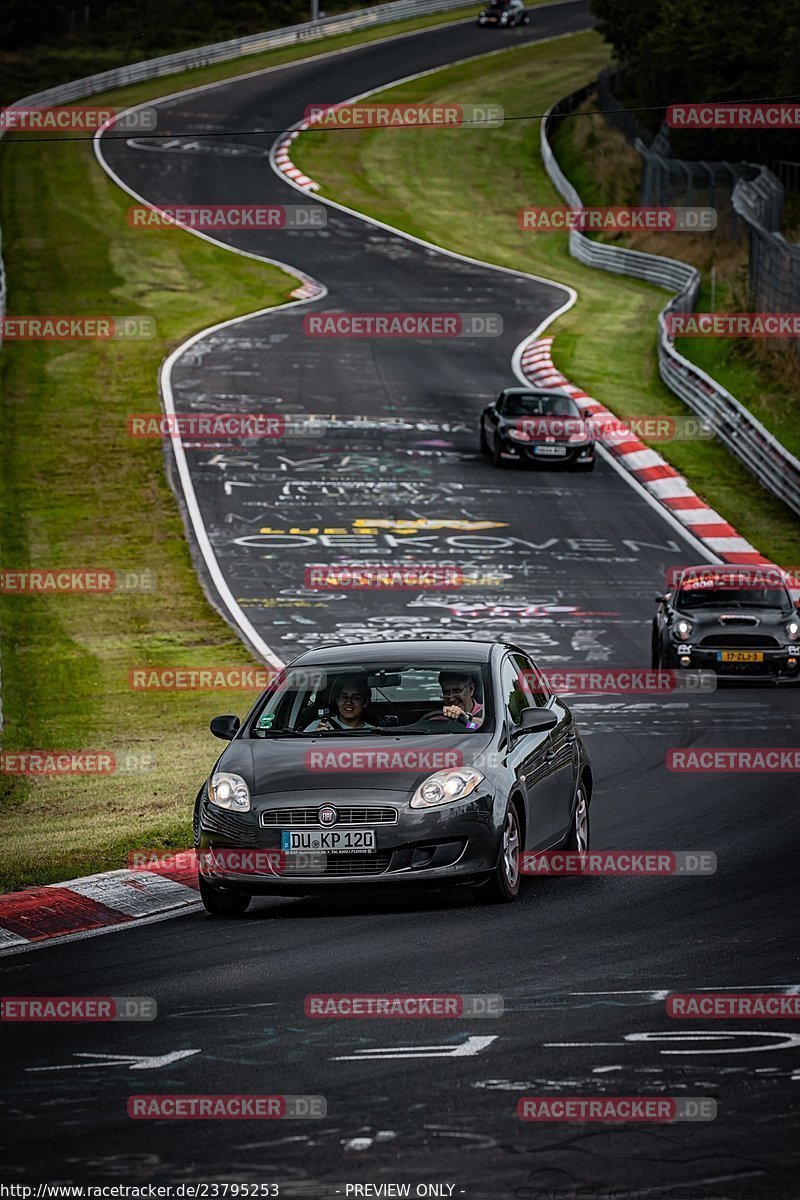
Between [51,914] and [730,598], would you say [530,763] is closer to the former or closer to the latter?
[51,914]

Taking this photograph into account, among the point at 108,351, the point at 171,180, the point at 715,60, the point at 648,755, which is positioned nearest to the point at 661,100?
the point at 715,60

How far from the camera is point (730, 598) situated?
2345 centimetres

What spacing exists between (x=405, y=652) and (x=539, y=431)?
2512 cm

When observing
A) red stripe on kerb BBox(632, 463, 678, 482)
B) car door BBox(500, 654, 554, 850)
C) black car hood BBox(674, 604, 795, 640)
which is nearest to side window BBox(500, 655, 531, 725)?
car door BBox(500, 654, 554, 850)

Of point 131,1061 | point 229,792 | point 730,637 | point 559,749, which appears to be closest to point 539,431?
point 730,637

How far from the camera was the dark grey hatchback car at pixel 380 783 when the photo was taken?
34.0 feet

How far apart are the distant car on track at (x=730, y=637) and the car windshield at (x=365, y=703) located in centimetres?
1113

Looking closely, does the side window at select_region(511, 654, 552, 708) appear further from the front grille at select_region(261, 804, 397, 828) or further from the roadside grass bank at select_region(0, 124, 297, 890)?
the roadside grass bank at select_region(0, 124, 297, 890)

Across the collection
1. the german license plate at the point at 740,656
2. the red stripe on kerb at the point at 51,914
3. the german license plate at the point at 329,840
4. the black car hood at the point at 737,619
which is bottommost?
the german license plate at the point at 740,656

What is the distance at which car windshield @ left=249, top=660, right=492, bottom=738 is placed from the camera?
11.3 m

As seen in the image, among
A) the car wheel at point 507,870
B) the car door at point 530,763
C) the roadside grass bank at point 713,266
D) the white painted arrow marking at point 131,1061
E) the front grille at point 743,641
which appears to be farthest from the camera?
the roadside grass bank at point 713,266

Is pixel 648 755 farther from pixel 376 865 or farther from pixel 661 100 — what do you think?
pixel 661 100

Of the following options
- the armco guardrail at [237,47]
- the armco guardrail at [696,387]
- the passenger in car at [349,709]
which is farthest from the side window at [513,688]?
the armco guardrail at [237,47]

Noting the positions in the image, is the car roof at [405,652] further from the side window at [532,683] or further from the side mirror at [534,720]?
the side mirror at [534,720]
